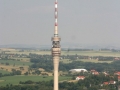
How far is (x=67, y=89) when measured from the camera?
52875mm

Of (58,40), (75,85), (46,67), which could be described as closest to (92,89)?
(75,85)

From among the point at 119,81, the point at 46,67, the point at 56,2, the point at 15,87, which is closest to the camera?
the point at 56,2

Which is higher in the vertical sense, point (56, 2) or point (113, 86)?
point (56, 2)

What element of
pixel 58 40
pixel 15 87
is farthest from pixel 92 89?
pixel 58 40

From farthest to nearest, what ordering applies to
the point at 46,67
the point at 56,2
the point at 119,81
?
1. the point at 46,67
2. the point at 119,81
3. the point at 56,2

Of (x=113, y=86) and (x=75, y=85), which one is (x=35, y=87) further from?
(x=113, y=86)

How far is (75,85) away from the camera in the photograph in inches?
2158

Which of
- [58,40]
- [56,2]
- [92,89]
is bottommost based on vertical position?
[92,89]

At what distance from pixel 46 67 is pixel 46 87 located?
37.5m

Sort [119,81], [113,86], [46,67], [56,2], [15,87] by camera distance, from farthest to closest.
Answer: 1. [46,67]
2. [119,81]
3. [113,86]
4. [15,87]
5. [56,2]

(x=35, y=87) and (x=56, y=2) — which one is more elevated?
(x=56, y=2)

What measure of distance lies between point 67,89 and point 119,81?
1333 cm

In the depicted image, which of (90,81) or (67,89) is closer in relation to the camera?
(67,89)

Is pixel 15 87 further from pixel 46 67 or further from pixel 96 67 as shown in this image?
pixel 96 67
